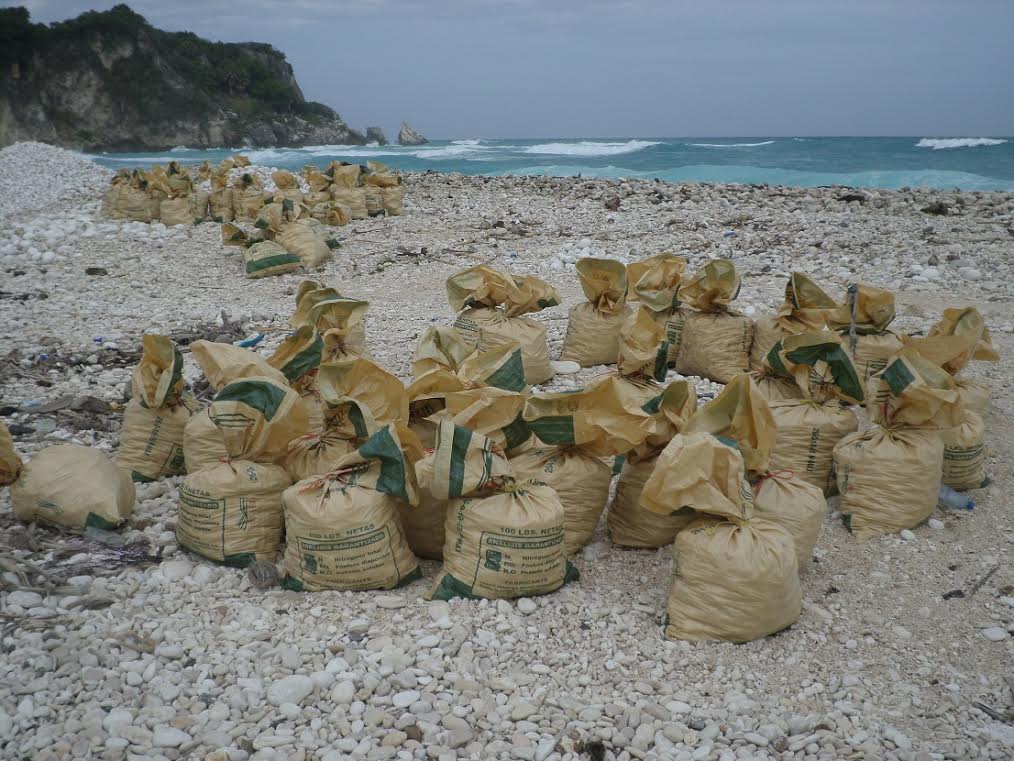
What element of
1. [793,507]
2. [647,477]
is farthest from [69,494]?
[793,507]

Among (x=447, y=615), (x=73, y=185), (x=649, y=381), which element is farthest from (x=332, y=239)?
(x=73, y=185)

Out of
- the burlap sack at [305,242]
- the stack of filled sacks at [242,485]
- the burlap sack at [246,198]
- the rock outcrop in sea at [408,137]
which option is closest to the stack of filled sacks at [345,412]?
A: the stack of filled sacks at [242,485]

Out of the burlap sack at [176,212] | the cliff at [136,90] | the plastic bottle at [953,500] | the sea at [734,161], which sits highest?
the cliff at [136,90]

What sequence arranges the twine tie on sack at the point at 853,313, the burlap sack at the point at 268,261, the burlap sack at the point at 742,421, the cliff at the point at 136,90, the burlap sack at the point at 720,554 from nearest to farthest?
1. the burlap sack at the point at 720,554
2. the burlap sack at the point at 742,421
3. the twine tie on sack at the point at 853,313
4. the burlap sack at the point at 268,261
5. the cliff at the point at 136,90

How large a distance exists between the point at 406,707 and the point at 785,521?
1572 millimetres

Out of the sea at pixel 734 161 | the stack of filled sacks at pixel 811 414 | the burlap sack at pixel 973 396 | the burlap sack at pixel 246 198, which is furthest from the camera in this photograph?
the sea at pixel 734 161

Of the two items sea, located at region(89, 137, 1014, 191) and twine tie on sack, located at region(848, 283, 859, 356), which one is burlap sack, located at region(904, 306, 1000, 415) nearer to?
twine tie on sack, located at region(848, 283, 859, 356)

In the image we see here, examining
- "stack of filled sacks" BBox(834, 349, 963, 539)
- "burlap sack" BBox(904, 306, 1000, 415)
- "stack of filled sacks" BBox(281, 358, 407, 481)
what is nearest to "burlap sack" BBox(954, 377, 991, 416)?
"burlap sack" BBox(904, 306, 1000, 415)

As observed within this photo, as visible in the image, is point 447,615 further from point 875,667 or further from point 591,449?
point 875,667

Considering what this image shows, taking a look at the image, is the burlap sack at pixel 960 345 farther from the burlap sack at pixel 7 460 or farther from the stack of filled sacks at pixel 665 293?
the burlap sack at pixel 7 460

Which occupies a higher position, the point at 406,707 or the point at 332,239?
the point at 332,239

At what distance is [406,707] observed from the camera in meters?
2.31

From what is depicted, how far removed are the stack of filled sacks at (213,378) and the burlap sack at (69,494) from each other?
1.09 ft

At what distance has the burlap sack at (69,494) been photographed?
318cm
